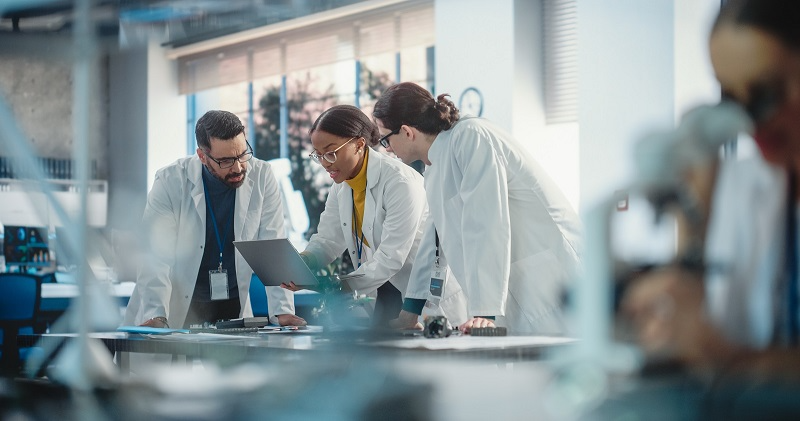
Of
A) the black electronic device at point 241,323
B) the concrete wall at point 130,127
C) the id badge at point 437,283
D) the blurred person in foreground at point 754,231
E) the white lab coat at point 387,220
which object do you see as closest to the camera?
the blurred person in foreground at point 754,231

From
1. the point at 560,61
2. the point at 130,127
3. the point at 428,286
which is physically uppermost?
the point at 560,61

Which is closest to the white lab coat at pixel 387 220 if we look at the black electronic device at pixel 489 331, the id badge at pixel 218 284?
the id badge at pixel 218 284

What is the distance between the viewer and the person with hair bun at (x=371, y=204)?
8.59 feet

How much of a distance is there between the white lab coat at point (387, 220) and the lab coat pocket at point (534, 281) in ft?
1.65

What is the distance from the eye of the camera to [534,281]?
2182 millimetres

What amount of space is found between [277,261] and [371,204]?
1.40 feet

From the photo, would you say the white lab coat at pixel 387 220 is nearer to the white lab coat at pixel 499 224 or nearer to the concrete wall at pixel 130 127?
the white lab coat at pixel 499 224

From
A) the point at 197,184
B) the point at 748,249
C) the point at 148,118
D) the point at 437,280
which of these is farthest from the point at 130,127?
the point at 748,249

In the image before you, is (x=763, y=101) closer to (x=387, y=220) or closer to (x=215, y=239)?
(x=387, y=220)

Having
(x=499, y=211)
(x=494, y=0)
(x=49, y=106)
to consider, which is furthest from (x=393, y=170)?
(x=49, y=106)

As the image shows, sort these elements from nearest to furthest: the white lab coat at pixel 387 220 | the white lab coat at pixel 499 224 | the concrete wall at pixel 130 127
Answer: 1. the white lab coat at pixel 499 224
2. the white lab coat at pixel 387 220
3. the concrete wall at pixel 130 127

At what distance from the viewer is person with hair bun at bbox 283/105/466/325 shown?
8.59 ft

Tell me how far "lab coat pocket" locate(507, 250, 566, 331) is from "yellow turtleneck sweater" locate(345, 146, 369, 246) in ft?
2.33

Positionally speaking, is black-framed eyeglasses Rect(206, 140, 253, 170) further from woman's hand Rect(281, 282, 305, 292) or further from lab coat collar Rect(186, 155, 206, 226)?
woman's hand Rect(281, 282, 305, 292)
